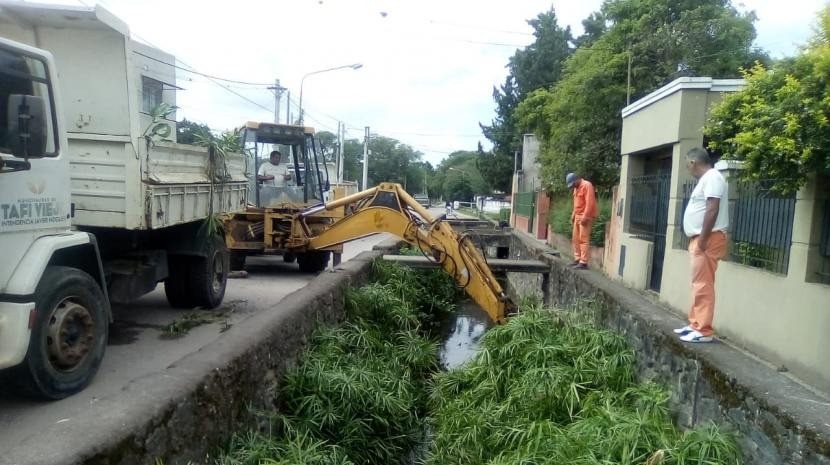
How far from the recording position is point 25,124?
149 inches

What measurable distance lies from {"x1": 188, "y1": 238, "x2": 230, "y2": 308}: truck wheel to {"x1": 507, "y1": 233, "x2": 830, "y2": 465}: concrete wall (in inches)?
183

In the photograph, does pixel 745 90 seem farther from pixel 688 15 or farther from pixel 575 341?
pixel 688 15

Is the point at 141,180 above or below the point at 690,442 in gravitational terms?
above

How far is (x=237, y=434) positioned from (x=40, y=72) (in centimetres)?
282

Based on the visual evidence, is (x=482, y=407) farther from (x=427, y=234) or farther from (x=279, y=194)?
(x=279, y=194)

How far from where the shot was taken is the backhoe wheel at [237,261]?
1104cm

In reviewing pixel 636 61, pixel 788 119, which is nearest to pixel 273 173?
pixel 636 61

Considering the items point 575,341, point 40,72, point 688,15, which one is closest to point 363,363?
point 575,341

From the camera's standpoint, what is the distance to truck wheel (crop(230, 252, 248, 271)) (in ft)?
36.2

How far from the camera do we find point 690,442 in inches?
147

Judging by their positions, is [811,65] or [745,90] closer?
[811,65]

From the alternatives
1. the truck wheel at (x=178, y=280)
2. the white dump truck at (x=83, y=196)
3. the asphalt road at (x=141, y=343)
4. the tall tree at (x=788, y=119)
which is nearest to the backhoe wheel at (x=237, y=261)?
the asphalt road at (x=141, y=343)

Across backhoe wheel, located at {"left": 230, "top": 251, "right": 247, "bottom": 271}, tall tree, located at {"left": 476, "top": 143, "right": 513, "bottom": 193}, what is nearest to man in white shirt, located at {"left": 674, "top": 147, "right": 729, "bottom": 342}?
backhoe wheel, located at {"left": 230, "top": 251, "right": 247, "bottom": 271}

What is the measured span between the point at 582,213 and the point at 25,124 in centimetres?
723
